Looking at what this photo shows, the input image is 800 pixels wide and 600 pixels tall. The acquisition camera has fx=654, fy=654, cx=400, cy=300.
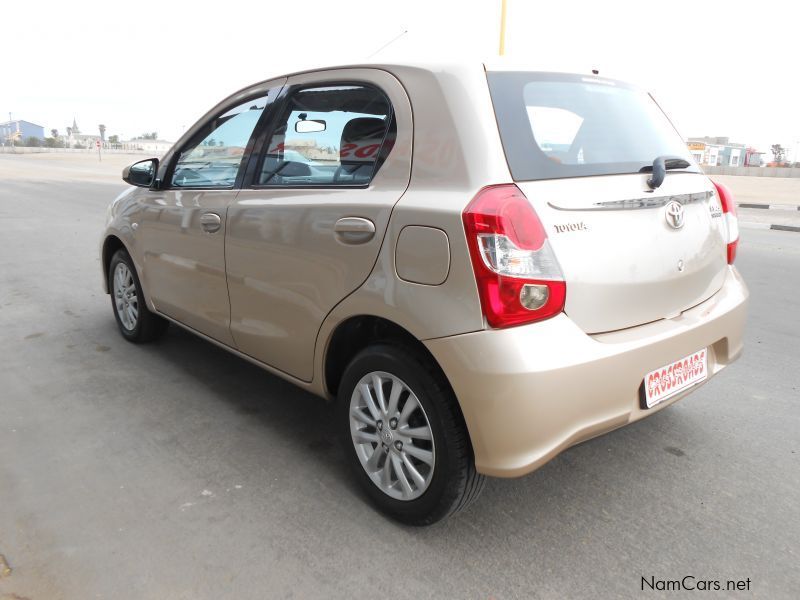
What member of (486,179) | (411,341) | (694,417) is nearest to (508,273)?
(486,179)

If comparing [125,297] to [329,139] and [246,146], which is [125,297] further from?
[329,139]

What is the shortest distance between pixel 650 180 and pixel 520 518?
140 centimetres

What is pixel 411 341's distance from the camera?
2412 mm

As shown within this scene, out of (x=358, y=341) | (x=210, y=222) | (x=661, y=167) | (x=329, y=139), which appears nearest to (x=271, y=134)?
(x=329, y=139)

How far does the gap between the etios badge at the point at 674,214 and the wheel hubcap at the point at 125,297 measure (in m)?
3.44

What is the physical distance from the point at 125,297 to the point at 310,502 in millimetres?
2629

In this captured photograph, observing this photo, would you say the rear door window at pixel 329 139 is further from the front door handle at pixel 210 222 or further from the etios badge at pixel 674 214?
the etios badge at pixel 674 214

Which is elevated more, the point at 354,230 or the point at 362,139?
the point at 362,139

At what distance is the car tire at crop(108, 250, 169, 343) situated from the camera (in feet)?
14.6

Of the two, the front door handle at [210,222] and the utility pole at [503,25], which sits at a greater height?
the utility pole at [503,25]

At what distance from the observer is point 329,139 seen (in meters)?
2.87

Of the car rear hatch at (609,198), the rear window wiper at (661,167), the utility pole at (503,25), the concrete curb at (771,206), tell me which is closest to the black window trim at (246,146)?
the car rear hatch at (609,198)

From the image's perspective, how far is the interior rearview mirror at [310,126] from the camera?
2.92 m

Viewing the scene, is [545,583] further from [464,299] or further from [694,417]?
[694,417]
